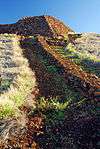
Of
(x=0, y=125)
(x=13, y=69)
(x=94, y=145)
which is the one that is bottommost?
(x=94, y=145)

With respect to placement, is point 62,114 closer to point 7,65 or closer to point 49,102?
point 49,102

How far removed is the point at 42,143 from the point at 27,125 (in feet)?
3.90

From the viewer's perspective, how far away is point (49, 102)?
15.0 meters

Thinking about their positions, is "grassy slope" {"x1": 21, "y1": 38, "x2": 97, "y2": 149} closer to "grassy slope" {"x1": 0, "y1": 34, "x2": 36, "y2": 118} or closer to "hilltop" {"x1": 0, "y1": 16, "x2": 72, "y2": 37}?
"grassy slope" {"x1": 0, "y1": 34, "x2": 36, "y2": 118}

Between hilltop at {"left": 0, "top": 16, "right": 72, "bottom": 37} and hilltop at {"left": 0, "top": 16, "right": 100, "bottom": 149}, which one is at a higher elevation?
hilltop at {"left": 0, "top": 16, "right": 72, "bottom": 37}

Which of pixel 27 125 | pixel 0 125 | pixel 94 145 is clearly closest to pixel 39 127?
pixel 27 125

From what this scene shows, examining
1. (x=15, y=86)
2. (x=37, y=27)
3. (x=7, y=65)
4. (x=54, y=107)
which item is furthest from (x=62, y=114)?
(x=37, y=27)

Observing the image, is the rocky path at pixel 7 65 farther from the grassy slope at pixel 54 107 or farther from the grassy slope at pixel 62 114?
the grassy slope at pixel 62 114

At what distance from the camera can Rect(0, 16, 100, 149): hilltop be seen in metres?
12.2

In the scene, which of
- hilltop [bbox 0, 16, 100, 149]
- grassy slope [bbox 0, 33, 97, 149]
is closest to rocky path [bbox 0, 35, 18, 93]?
hilltop [bbox 0, 16, 100, 149]

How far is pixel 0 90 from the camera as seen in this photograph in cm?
1625

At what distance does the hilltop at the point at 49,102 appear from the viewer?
12180 millimetres

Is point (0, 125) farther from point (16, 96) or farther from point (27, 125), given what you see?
point (16, 96)

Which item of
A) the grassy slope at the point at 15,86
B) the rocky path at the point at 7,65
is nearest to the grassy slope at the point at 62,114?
the grassy slope at the point at 15,86
